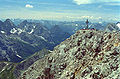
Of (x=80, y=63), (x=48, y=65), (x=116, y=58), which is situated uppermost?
(x=116, y=58)

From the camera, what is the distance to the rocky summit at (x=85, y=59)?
41.4 m

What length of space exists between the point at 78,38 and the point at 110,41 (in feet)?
56.1

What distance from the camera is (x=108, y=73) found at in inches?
1563

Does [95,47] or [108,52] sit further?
[95,47]

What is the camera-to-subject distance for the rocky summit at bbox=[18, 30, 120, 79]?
41366 mm

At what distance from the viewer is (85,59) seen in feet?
179

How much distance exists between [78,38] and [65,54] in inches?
368

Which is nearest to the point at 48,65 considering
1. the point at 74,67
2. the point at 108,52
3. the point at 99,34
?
the point at 74,67

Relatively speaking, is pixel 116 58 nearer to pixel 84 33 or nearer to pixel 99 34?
pixel 99 34

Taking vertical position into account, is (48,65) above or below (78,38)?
below

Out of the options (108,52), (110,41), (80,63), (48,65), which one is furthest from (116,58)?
(48,65)

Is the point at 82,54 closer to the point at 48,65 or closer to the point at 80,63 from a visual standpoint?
the point at 80,63

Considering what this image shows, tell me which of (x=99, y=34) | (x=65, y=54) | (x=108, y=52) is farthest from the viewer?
(x=65, y=54)

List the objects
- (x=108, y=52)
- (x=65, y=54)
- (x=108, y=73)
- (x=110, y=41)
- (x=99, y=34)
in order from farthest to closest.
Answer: (x=65, y=54), (x=99, y=34), (x=110, y=41), (x=108, y=52), (x=108, y=73)
